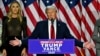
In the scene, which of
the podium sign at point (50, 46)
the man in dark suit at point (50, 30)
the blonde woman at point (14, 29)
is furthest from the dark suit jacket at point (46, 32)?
the blonde woman at point (14, 29)

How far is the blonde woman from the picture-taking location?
4.71m

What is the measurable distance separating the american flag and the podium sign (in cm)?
239

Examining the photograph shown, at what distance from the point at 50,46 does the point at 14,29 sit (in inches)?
43.0

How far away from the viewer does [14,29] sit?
472cm

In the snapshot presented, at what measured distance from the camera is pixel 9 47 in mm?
4754

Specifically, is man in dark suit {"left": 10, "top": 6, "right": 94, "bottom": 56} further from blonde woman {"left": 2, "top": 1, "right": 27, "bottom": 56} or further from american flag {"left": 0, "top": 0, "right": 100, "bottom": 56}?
american flag {"left": 0, "top": 0, "right": 100, "bottom": 56}

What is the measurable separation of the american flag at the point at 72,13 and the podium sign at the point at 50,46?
7.84 ft

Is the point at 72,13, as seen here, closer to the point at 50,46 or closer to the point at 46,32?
the point at 46,32

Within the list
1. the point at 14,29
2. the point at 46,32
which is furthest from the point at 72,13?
the point at 46,32

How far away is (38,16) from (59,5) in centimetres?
47

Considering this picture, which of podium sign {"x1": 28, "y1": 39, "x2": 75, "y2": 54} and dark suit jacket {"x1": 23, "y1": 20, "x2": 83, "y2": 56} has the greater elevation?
dark suit jacket {"x1": 23, "y1": 20, "x2": 83, "y2": 56}

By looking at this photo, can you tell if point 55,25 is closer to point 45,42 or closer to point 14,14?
point 45,42

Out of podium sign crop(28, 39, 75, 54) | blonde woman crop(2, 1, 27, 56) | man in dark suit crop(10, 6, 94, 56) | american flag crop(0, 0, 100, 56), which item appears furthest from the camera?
american flag crop(0, 0, 100, 56)

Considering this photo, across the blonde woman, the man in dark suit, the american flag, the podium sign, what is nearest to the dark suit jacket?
the man in dark suit
